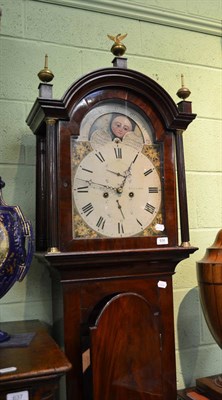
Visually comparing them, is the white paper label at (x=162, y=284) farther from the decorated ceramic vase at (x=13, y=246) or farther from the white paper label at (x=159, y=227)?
the decorated ceramic vase at (x=13, y=246)

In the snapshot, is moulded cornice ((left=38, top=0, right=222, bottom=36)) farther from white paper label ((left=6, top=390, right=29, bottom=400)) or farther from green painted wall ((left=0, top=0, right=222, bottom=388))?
white paper label ((left=6, top=390, right=29, bottom=400))

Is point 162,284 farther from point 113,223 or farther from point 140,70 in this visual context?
point 140,70

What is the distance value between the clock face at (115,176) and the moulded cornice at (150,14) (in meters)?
0.57

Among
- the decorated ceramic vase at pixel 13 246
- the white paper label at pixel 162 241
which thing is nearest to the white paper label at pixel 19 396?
the decorated ceramic vase at pixel 13 246

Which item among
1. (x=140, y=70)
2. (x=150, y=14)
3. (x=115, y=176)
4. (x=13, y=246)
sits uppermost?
(x=150, y=14)

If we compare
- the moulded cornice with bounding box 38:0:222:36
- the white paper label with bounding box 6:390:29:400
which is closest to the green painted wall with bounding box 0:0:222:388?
the moulded cornice with bounding box 38:0:222:36

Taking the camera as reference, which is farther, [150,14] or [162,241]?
[150,14]

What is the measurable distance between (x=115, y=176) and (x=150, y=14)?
0.84 m

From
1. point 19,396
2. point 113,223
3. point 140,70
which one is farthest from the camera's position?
point 140,70

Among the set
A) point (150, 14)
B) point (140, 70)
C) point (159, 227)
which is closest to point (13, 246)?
point (159, 227)

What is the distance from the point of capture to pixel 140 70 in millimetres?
1604

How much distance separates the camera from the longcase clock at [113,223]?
3.62 feet

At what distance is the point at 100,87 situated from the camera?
1195 mm

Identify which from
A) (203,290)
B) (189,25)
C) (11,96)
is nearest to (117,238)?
(203,290)
